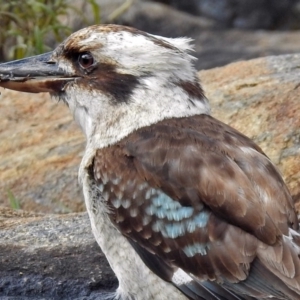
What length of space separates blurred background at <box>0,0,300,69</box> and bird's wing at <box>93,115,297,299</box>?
2.44m

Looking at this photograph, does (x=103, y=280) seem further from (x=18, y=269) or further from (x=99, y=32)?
(x=99, y=32)

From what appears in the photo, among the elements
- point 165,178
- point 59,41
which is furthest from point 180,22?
point 165,178

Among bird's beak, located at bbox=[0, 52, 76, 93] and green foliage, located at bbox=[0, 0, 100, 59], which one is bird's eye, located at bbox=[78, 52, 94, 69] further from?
green foliage, located at bbox=[0, 0, 100, 59]

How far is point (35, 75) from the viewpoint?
5254mm

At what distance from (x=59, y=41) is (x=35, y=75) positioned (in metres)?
4.13

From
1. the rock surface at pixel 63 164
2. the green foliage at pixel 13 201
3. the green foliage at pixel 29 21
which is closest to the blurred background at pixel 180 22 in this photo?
the green foliage at pixel 29 21

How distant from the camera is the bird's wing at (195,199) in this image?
177 inches

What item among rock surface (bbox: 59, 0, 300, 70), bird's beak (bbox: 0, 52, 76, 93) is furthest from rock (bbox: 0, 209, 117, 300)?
rock surface (bbox: 59, 0, 300, 70)

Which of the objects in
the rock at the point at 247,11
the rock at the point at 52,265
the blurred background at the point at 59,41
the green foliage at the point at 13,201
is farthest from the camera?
the rock at the point at 247,11

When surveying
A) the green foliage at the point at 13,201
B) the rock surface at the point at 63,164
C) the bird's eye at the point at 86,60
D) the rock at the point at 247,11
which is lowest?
the rock at the point at 247,11

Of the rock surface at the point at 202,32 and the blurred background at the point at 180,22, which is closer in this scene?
the blurred background at the point at 180,22

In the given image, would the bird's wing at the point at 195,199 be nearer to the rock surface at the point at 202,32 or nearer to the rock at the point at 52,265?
the rock at the point at 52,265

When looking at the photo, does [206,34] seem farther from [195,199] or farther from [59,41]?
[195,199]

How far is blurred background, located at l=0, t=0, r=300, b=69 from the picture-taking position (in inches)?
363
